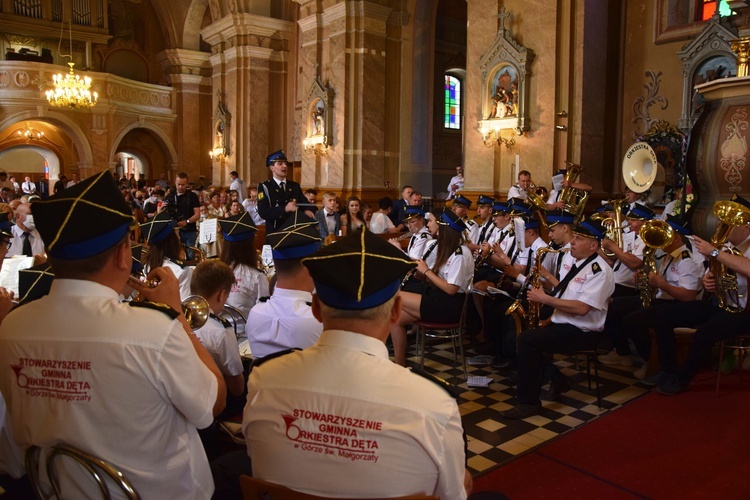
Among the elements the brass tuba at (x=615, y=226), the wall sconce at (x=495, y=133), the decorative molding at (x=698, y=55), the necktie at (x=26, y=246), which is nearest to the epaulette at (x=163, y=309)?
the brass tuba at (x=615, y=226)

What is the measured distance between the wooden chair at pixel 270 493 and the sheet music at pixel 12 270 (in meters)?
3.96

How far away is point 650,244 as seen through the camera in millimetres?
5348

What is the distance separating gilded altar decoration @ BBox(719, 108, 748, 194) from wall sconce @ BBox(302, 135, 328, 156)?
31.9 ft

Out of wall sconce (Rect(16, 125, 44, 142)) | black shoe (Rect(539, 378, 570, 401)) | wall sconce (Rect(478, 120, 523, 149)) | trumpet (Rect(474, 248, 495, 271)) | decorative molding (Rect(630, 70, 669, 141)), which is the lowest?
black shoe (Rect(539, 378, 570, 401))

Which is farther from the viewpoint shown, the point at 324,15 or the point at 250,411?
the point at 324,15

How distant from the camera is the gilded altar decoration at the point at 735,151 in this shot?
6.82 meters

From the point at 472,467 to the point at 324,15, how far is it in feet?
43.2

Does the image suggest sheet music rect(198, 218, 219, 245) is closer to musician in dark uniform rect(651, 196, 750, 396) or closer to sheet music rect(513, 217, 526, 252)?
sheet music rect(513, 217, 526, 252)

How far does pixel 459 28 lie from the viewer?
20531mm

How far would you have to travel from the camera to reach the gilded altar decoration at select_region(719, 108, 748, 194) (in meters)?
6.82

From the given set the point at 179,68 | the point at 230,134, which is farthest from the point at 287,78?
the point at 179,68

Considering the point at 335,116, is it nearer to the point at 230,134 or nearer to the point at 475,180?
the point at 475,180

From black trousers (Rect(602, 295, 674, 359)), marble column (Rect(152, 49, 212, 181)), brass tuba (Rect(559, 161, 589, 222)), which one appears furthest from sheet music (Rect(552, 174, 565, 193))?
marble column (Rect(152, 49, 212, 181))

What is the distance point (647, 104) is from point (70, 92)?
18619mm
